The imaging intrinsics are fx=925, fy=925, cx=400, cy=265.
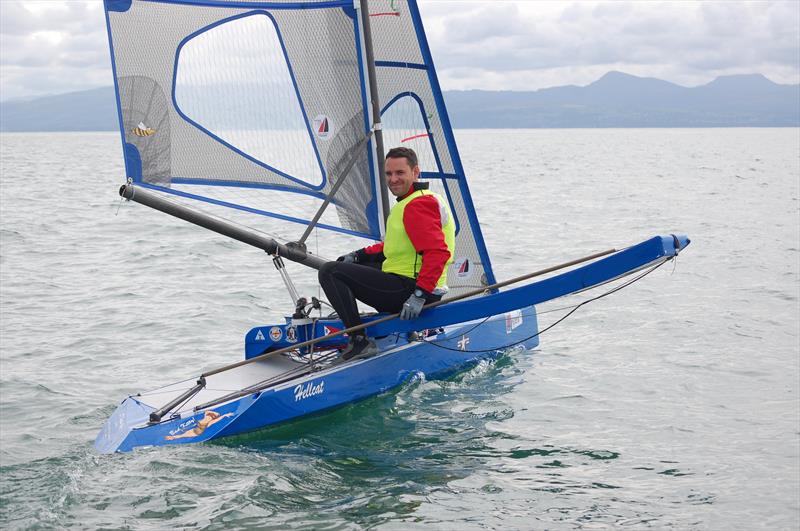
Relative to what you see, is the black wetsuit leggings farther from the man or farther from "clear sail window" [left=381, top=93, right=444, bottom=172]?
"clear sail window" [left=381, top=93, right=444, bottom=172]

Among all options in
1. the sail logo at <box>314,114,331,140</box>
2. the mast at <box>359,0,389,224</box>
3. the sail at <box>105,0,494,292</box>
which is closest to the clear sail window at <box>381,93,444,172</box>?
the sail at <box>105,0,494,292</box>

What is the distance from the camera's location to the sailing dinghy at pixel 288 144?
6145 millimetres

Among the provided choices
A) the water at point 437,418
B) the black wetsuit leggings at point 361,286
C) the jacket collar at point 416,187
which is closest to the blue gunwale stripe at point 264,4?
the jacket collar at point 416,187

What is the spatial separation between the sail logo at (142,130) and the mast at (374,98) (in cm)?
159

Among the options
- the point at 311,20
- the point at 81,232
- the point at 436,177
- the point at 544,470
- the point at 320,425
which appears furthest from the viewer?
the point at 81,232

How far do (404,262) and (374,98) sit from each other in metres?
1.43

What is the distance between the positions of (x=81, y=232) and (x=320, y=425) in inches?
499

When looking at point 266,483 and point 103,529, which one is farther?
point 266,483

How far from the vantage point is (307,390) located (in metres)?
6.02

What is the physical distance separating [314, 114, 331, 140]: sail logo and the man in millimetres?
1055

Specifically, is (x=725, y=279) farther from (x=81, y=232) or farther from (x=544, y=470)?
(x=81, y=232)

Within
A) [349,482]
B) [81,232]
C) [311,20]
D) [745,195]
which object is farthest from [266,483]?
[745,195]

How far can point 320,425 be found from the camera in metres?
6.15

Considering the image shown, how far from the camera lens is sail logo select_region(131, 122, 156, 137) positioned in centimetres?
639
